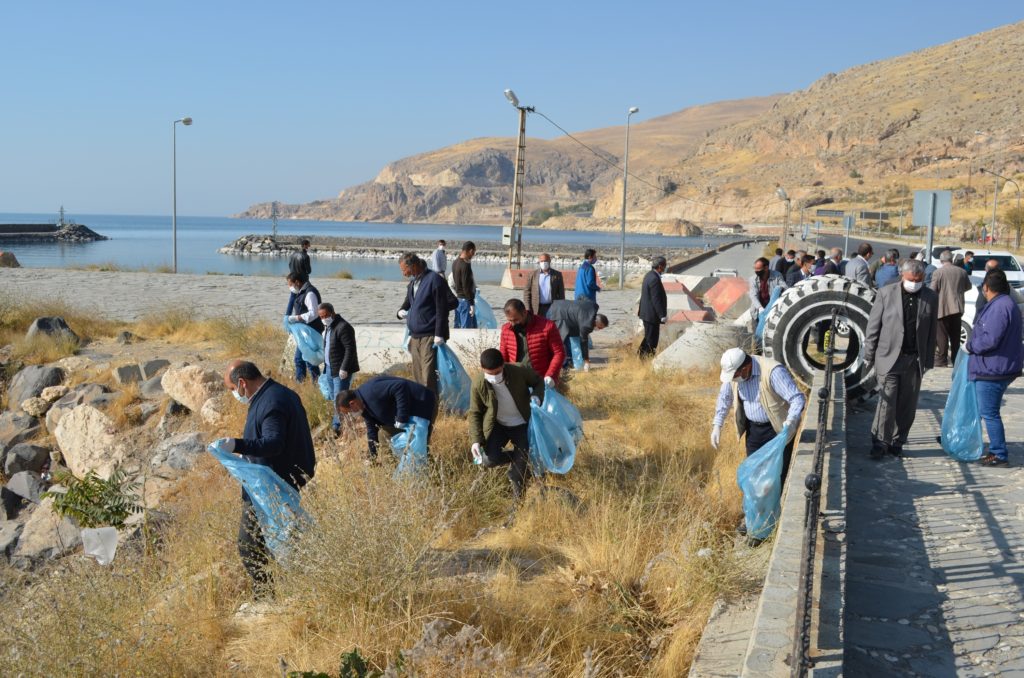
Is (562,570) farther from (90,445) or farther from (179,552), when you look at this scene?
(90,445)

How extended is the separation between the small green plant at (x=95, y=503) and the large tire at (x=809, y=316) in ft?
22.2

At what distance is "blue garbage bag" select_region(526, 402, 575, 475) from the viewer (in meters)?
6.83

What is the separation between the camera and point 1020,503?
630 cm

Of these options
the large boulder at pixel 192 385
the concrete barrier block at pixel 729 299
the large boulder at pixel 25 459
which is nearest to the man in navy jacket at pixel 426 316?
the large boulder at pixel 192 385

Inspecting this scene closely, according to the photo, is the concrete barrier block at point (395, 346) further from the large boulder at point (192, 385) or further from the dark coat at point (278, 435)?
the dark coat at point (278, 435)

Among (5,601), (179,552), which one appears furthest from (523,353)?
(5,601)

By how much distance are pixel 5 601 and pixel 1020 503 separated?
6.65 meters

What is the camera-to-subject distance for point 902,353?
7.50 meters

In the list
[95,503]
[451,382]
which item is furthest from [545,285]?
[95,503]

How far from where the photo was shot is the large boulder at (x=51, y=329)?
49.8 ft

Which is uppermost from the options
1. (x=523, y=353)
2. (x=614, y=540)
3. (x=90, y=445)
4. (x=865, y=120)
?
(x=865, y=120)

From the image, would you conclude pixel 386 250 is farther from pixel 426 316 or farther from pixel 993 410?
pixel 993 410

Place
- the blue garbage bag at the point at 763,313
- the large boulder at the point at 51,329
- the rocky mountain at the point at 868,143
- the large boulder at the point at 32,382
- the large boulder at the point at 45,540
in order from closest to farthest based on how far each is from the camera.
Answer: the large boulder at the point at 45,540 < the blue garbage bag at the point at 763,313 < the large boulder at the point at 32,382 < the large boulder at the point at 51,329 < the rocky mountain at the point at 868,143

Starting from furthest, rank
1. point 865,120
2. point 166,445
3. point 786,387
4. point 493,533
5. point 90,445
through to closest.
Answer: point 865,120, point 90,445, point 166,445, point 493,533, point 786,387
